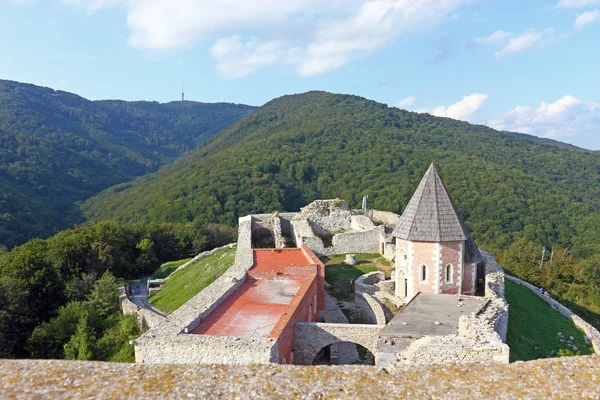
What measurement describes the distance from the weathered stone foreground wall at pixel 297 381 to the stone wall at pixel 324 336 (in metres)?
8.57

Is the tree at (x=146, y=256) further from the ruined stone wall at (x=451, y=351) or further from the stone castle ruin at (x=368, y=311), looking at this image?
the ruined stone wall at (x=451, y=351)

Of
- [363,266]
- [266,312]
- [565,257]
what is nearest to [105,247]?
[363,266]

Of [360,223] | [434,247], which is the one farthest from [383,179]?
[434,247]

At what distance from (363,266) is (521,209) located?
144 feet

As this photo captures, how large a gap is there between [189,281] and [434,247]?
16044 mm

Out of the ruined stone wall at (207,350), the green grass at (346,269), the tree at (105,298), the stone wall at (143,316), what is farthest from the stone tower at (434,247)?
the tree at (105,298)

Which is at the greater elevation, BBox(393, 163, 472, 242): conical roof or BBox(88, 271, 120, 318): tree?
BBox(393, 163, 472, 242): conical roof

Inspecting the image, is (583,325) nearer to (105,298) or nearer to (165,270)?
(105,298)

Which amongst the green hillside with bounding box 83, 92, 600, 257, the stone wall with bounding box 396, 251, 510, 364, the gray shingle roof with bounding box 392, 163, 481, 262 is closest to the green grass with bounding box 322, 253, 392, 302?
the gray shingle roof with bounding box 392, 163, 481, 262

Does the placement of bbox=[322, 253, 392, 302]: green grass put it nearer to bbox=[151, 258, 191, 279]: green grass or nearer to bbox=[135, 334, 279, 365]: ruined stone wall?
bbox=[135, 334, 279, 365]: ruined stone wall

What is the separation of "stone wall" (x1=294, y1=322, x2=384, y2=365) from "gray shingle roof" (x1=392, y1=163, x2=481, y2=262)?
493 centimetres

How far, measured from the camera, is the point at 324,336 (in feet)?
49.2

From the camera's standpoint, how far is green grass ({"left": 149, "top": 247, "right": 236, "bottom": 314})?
24.3 m

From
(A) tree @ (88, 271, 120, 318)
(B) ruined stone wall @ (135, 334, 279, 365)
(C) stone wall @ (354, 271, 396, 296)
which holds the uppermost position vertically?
(B) ruined stone wall @ (135, 334, 279, 365)
